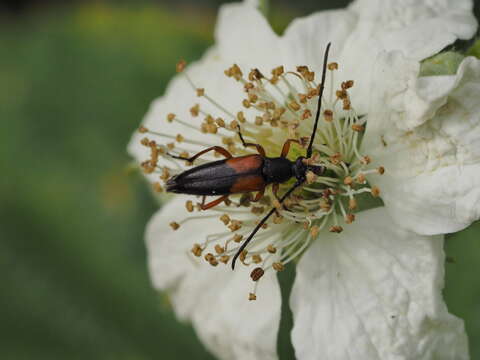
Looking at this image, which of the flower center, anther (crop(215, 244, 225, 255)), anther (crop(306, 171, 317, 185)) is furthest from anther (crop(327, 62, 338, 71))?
anther (crop(215, 244, 225, 255))

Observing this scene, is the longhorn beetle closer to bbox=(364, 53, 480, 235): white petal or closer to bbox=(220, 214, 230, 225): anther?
bbox=(220, 214, 230, 225): anther

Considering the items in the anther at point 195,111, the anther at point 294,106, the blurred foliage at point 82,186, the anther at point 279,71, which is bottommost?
the blurred foliage at point 82,186

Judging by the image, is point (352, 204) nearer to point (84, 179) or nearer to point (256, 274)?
point (256, 274)

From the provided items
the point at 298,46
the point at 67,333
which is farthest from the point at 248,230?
the point at 67,333

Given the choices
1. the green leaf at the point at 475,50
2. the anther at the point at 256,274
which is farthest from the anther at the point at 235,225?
the green leaf at the point at 475,50

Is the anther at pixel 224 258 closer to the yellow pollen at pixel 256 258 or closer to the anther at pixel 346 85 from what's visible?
the yellow pollen at pixel 256 258

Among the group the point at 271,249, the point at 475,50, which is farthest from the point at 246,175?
the point at 475,50
